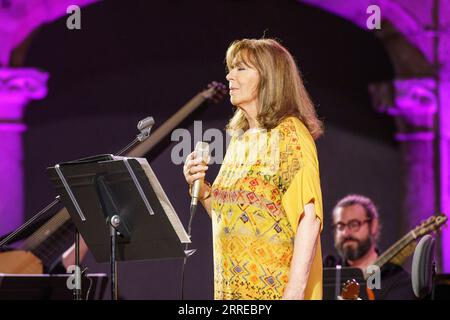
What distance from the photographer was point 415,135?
7117mm

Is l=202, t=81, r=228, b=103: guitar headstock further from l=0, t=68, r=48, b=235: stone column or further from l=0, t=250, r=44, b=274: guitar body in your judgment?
l=0, t=68, r=48, b=235: stone column

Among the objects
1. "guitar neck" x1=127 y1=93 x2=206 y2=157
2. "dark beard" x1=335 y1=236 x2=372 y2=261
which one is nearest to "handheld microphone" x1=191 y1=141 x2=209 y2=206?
"guitar neck" x1=127 y1=93 x2=206 y2=157

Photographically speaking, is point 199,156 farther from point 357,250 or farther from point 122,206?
point 357,250

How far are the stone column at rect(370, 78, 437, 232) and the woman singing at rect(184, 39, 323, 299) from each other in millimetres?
4083

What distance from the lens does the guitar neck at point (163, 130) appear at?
213 inches

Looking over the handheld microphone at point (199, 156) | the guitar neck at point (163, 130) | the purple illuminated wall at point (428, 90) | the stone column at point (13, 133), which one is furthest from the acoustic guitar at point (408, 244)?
the stone column at point (13, 133)

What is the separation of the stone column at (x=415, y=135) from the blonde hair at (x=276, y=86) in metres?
4.06

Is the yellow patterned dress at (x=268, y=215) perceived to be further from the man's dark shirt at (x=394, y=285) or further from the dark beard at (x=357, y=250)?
the dark beard at (x=357, y=250)

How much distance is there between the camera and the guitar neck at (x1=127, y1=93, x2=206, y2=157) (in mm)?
5418

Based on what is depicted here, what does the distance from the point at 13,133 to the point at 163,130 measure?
171 cm

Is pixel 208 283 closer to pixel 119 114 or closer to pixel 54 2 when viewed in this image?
pixel 119 114

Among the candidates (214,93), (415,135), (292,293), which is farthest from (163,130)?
(292,293)

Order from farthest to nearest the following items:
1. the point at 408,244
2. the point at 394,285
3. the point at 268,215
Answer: the point at 408,244 → the point at 394,285 → the point at 268,215

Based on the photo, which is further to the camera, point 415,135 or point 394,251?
point 415,135
